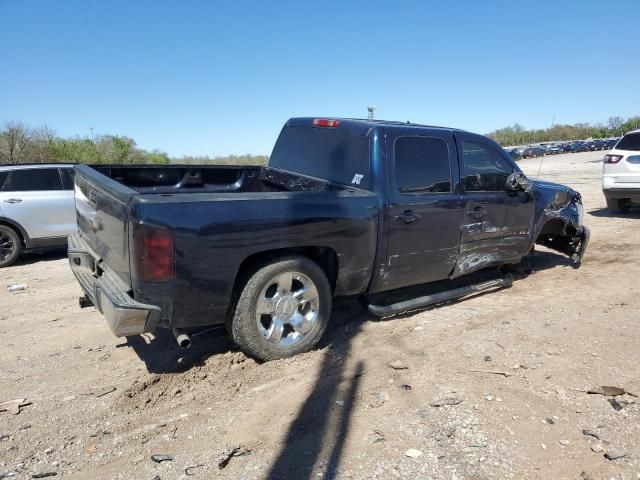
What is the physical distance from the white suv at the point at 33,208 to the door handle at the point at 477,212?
6.30 metres

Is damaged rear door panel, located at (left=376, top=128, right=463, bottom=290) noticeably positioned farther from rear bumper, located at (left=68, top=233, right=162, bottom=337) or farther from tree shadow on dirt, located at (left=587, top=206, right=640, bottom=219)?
tree shadow on dirt, located at (left=587, top=206, right=640, bottom=219)

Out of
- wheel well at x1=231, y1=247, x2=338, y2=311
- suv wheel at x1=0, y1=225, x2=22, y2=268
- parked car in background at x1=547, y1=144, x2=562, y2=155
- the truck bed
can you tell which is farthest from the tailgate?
parked car in background at x1=547, y1=144, x2=562, y2=155

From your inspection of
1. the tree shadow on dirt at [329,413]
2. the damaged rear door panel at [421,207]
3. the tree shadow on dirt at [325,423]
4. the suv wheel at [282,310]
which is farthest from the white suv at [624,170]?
the suv wheel at [282,310]

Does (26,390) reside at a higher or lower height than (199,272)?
lower

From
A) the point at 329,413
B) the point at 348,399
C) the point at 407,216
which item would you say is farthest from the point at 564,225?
the point at 329,413

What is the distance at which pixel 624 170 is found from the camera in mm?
10500

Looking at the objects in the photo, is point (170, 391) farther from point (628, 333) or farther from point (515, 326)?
point (628, 333)

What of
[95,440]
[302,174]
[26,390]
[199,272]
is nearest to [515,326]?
[302,174]

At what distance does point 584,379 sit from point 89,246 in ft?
13.5

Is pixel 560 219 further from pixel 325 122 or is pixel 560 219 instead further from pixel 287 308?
pixel 287 308

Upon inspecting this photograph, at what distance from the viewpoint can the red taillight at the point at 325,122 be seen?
489 cm

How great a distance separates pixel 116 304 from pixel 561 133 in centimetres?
7229

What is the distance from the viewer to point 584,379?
3764 millimetres

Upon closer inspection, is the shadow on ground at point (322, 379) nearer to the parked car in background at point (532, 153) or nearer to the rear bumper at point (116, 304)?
the rear bumper at point (116, 304)
